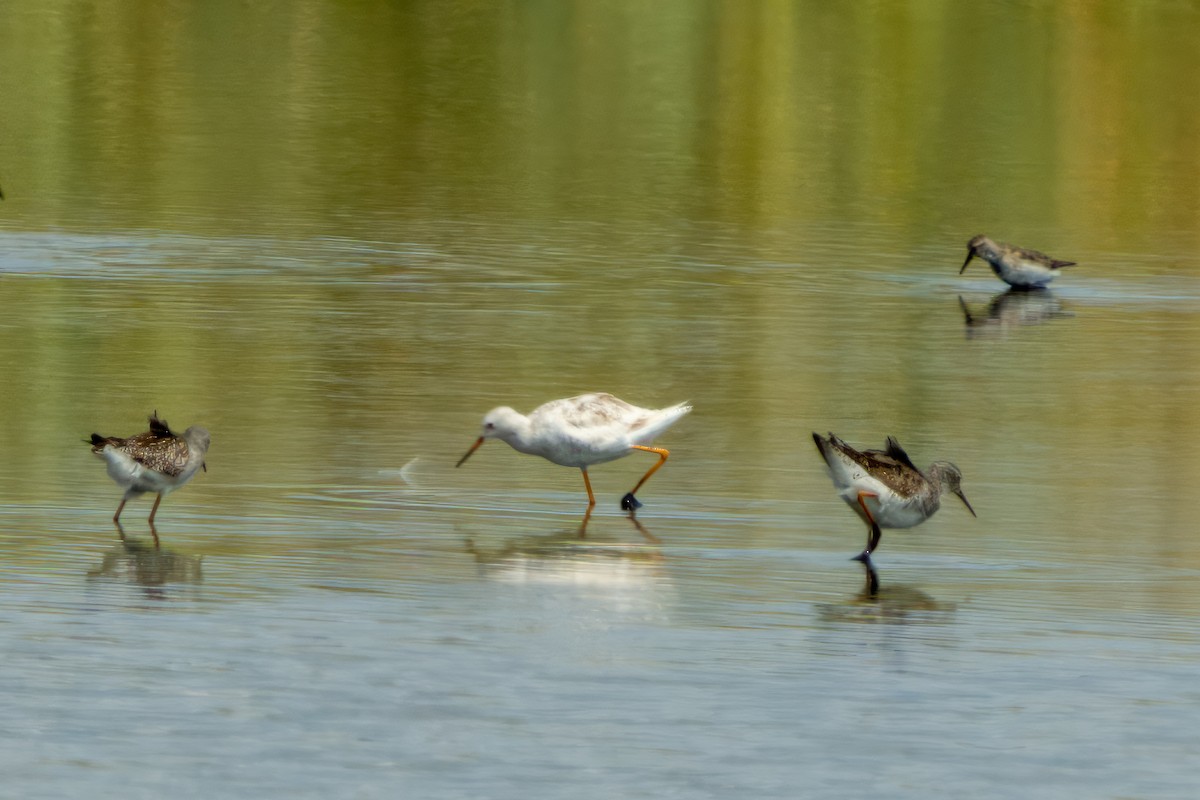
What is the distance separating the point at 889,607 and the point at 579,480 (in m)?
3.50

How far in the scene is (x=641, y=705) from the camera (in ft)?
30.0

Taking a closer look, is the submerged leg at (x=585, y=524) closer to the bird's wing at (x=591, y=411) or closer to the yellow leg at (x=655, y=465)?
the yellow leg at (x=655, y=465)

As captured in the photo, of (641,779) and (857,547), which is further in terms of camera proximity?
(857,547)

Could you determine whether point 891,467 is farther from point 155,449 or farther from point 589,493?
point 155,449

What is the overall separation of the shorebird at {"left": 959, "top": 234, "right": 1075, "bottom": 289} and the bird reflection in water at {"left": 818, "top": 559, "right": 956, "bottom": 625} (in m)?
13.2

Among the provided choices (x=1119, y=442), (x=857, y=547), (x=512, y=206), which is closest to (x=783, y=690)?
(x=857, y=547)

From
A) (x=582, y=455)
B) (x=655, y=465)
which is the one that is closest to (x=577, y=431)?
(x=582, y=455)

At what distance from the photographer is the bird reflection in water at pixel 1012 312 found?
2125cm

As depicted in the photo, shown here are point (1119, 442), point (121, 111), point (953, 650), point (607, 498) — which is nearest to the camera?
point (953, 650)

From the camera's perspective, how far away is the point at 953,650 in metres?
10.1

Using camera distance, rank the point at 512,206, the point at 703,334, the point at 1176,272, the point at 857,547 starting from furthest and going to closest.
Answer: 1. the point at 512,206
2. the point at 1176,272
3. the point at 703,334
4. the point at 857,547

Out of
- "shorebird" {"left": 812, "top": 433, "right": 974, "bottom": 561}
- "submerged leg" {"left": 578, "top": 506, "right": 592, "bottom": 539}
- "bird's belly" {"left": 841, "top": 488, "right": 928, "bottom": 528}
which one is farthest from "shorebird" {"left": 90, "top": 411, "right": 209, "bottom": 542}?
"bird's belly" {"left": 841, "top": 488, "right": 928, "bottom": 528}

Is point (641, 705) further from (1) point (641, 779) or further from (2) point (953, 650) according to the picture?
(2) point (953, 650)

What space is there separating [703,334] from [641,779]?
39.0 feet
